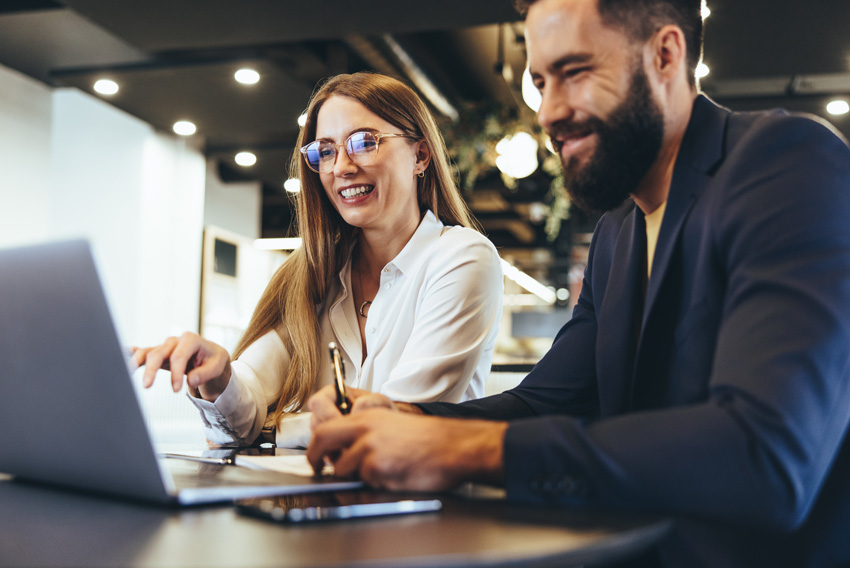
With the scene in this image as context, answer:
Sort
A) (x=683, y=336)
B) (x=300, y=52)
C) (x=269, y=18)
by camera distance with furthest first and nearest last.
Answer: (x=300, y=52) < (x=269, y=18) < (x=683, y=336)

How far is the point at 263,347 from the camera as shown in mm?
1930

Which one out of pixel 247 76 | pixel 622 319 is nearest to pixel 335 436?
pixel 622 319

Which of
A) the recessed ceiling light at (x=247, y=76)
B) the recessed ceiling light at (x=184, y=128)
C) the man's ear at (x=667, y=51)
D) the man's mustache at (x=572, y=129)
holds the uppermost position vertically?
the recessed ceiling light at (x=247, y=76)

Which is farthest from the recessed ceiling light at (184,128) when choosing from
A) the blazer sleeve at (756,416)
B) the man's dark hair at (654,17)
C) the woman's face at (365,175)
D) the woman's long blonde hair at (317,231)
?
the blazer sleeve at (756,416)

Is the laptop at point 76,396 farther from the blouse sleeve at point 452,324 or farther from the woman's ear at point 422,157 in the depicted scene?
the woman's ear at point 422,157

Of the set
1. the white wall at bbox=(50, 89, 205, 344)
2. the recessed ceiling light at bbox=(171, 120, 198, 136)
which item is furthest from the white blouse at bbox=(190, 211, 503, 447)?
the recessed ceiling light at bbox=(171, 120, 198, 136)

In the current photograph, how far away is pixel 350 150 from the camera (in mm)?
1894

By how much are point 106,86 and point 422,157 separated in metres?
4.67

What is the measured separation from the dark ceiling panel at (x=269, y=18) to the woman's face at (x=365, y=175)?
2.65 meters

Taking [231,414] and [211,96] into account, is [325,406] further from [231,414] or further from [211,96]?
[211,96]

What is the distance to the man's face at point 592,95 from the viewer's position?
1.10 metres

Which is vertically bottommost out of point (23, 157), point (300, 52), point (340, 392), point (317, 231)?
point (340, 392)

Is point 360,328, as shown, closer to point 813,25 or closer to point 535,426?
point 535,426

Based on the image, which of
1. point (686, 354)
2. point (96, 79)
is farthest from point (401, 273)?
point (96, 79)
